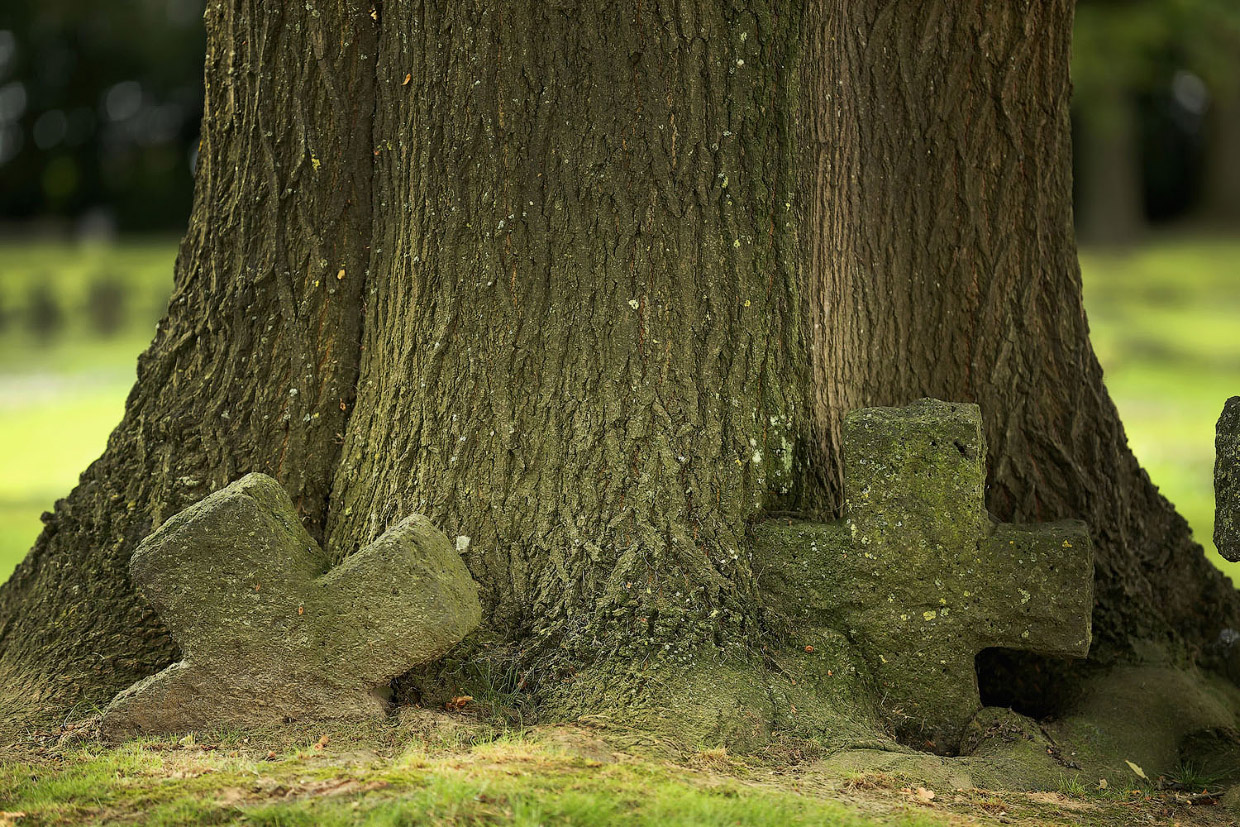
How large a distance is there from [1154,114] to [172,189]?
830 inches

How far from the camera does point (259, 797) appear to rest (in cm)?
287

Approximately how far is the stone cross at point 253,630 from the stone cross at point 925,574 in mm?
1182

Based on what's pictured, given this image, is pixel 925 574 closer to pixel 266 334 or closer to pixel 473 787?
pixel 473 787

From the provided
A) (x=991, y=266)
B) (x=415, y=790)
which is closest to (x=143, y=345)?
(x=991, y=266)

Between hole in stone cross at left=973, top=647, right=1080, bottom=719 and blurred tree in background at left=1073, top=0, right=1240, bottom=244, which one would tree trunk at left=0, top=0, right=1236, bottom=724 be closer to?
hole in stone cross at left=973, top=647, right=1080, bottom=719

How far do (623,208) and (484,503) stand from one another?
3.52ft

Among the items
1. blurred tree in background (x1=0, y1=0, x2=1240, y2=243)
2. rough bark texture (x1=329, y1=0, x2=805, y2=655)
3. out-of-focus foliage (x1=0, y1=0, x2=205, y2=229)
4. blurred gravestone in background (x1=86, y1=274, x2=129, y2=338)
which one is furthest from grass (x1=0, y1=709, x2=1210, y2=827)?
out-of-focus foliage (x1=0, y1=0, x2=205, y2=229)

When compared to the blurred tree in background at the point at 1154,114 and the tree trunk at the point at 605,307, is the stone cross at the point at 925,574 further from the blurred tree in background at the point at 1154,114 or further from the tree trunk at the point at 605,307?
the blurred tree in background at the point at 1154,114

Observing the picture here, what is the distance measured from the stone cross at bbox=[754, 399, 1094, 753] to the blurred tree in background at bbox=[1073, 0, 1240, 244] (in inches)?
519

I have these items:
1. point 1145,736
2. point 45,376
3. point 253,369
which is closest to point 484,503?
point 253,369

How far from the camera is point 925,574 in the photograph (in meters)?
3.71

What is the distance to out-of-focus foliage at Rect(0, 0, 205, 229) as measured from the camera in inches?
890

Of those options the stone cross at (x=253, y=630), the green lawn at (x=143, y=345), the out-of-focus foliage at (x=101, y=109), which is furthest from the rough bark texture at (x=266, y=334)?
the out-of-focus foliage at (x=101, y=109)

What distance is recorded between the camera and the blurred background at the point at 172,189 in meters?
16.0
